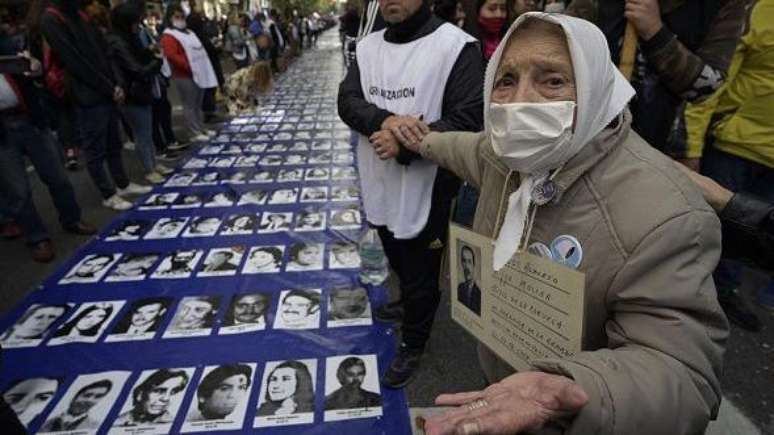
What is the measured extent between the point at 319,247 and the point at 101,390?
5.91ft

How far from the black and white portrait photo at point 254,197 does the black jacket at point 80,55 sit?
1.50 meters

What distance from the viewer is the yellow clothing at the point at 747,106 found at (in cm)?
214

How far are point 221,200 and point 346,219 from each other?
1.51m

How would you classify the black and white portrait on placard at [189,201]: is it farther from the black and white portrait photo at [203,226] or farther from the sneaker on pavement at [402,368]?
the sneaker on pavement at [402,368]

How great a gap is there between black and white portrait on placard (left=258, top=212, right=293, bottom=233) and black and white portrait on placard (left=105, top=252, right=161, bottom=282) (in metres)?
0.91

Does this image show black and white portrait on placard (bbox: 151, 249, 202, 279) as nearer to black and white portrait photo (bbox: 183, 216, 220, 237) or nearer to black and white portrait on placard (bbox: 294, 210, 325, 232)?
black and white portrait photo (bbox: 183, 216, 220, 237)

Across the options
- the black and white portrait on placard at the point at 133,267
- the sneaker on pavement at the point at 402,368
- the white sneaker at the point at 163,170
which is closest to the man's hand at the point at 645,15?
the sneaker on pavement at the point at 402,368

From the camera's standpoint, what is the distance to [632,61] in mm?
1675

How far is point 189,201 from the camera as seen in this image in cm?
462

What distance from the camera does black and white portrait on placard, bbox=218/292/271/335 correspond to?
267cm

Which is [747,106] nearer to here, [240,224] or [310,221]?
[310,221]

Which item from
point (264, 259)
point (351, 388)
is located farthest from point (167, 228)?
point (351, 388)

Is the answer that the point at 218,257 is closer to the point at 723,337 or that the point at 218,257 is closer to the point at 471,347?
the point at 471,347

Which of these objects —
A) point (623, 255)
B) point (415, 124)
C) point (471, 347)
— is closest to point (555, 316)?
point (623, 255)
